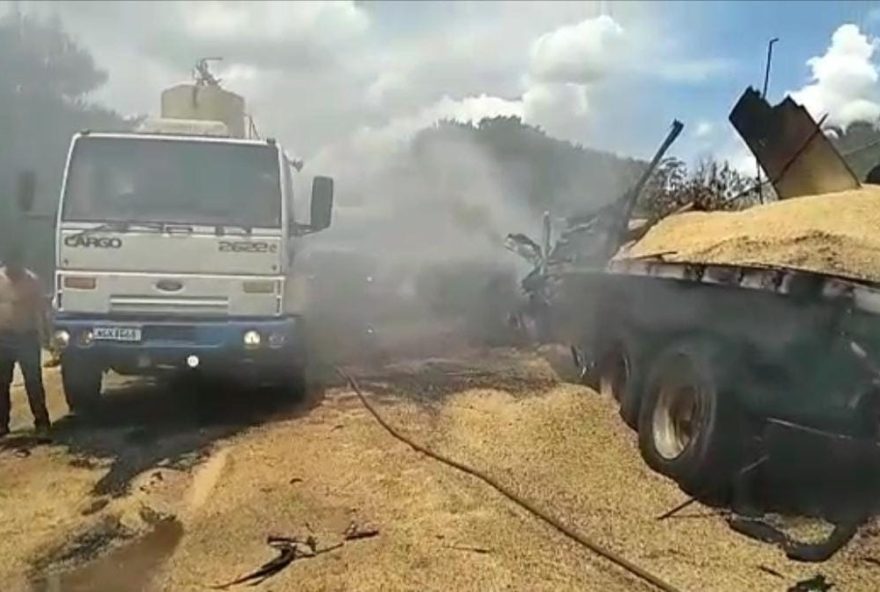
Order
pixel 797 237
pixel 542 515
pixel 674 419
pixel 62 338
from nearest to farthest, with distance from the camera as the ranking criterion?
pixel 542 515, pixel 674 419, pixel 797 237, pixel 62 338

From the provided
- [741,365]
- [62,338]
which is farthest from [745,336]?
[62,338]

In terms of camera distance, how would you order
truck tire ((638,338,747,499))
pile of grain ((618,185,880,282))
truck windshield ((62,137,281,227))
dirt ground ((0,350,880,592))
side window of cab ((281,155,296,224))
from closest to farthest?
dirt ground ((0,350,880,592)) → truck tire ((638,338,747,499)) → pile of grain ((618,185,880,282)) → truck windshield ((62,137,281,227)) → side window of cab ((281,155,296,224))

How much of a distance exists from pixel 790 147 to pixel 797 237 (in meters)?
2.25

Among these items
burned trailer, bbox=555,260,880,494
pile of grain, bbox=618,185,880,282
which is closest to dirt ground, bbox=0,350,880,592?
burned trailer, bbox=555,260,880,494

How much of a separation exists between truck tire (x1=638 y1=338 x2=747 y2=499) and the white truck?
9.83ft

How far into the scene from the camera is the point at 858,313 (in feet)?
16.6

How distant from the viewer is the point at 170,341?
8.04 meters

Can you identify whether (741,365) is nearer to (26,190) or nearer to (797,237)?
(797,237)

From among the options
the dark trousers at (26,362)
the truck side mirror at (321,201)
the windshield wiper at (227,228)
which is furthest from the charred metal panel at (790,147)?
the dark trousers at (26,362)

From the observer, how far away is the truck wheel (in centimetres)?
833

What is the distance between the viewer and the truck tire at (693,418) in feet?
18.7

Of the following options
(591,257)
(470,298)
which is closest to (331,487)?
(591,257)

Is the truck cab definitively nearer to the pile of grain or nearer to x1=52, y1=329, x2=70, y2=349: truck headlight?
x1=52, y1=329, x2=70, y2=349: truck headlight

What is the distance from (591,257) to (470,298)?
Answer: 5361 millimetres
